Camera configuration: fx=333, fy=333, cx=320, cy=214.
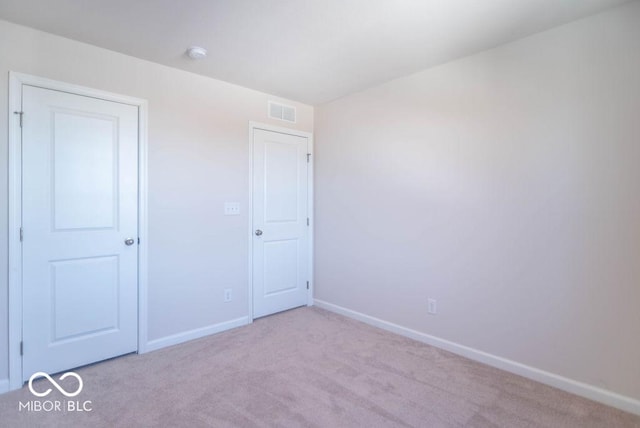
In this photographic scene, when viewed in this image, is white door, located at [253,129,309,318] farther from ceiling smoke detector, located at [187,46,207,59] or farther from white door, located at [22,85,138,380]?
white door, located at [22,85,138,380]

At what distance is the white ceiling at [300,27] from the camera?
2.01 metres

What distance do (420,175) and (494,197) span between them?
664 mm

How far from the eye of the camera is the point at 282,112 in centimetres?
374

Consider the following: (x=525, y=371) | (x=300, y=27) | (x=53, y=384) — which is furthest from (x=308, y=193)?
(x=53, y=384)

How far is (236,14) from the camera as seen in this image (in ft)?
6.93

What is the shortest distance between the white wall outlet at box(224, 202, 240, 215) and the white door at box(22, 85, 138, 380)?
810 mm

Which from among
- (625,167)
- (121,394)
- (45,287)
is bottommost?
(121,394)

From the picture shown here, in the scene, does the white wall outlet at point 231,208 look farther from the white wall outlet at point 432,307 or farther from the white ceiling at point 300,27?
the white wall outlet at point 432,307

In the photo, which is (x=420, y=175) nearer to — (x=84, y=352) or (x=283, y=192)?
(x=283, y=192)

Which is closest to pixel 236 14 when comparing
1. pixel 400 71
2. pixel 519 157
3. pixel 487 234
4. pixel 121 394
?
pixel 400 71

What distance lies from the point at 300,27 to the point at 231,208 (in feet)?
5.88

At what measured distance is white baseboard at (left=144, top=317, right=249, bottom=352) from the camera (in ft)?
9.35

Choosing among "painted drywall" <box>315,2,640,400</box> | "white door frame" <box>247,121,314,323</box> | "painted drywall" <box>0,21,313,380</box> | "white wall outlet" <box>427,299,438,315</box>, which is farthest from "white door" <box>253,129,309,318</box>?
"white wall outlet" <box>427,299,438,315</box>

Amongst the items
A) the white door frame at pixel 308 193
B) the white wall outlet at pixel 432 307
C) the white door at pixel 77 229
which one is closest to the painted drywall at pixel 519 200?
the white wall outlet at pixel 432 307
